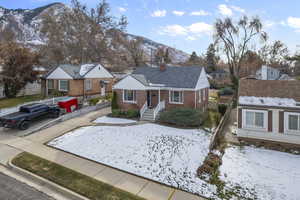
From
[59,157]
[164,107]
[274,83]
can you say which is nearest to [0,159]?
[59,157]

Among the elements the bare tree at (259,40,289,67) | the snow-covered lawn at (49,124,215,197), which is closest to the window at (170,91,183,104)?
the snow-covered lawn at (49,124,215,197)

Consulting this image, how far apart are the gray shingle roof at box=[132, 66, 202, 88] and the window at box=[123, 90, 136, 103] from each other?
164 cm

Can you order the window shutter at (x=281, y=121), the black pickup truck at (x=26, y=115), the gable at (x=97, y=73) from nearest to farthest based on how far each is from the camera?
1. the window shutter at (x=281, y=121)
2. the black pickup truck at (x=26, y=115)
3. the gable at (x=97, y=73)

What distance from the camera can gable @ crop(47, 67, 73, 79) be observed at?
23075 mm

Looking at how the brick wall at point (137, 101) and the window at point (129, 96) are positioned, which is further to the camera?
the window at point (129, 96)

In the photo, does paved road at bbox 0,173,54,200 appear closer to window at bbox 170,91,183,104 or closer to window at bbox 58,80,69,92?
window at bbox 170,91,183,104

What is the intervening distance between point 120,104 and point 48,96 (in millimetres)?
11946

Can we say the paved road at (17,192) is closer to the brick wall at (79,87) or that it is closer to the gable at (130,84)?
the gable at (130,84)

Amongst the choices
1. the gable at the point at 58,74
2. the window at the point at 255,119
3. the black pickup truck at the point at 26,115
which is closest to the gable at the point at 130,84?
the black pickup truck at the point at 26,115

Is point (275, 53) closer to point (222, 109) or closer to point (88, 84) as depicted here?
point (222, 109)

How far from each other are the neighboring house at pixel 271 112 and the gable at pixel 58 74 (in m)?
20.4

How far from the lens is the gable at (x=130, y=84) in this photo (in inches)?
659

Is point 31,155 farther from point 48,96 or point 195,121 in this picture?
point 48,96

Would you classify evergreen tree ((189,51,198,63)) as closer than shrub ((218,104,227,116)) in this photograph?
No
